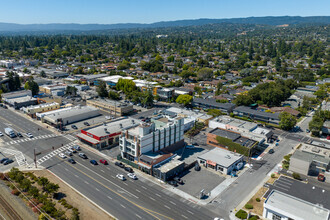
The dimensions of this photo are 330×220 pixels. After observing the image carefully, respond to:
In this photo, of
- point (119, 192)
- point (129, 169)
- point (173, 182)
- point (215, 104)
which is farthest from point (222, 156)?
point (215, 104)

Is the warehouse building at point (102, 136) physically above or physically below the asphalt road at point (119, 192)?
above

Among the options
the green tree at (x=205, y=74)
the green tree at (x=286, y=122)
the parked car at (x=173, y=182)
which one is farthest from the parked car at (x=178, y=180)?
the green tree at (x=205, y=74)

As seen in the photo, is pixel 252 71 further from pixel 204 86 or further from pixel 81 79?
pixel 81 79

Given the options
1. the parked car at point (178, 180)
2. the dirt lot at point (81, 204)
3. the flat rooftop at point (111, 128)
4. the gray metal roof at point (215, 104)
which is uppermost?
the flat rooftop at point (111, 128)

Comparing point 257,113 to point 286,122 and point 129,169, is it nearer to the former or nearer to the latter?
point 286,122

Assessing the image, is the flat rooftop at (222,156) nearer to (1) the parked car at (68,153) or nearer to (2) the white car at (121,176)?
(2) the white car at (121,176)

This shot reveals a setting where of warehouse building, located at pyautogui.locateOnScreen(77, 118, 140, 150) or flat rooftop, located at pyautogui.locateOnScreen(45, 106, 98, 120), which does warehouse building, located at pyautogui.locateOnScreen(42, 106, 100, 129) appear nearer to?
flat rooftop, located at pyautogui.locateOnScreen(45, 106, 98, 120)

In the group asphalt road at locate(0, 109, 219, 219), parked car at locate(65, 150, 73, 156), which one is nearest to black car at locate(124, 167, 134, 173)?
asphalt road at locate(0, 109, 219, 219)
